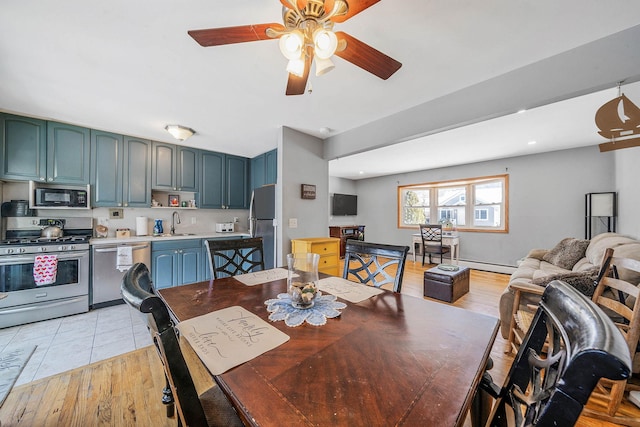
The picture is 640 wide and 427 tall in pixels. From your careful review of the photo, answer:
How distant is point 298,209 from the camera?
313 cm

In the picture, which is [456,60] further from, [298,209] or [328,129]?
[298,209]

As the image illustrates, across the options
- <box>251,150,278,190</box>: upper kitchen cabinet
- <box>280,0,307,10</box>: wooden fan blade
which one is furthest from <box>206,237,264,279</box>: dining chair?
<box>251,150,278,190</box>: upper kitchen cabinet

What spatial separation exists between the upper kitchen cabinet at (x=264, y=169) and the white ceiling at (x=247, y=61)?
703mm

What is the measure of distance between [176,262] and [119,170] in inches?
57.5

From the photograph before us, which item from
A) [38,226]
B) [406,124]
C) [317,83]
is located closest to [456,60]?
[406,124]

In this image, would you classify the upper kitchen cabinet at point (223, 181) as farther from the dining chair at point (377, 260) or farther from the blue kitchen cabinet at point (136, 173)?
the dining chair at point (377, 260)

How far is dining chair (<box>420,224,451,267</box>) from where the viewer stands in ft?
16.9

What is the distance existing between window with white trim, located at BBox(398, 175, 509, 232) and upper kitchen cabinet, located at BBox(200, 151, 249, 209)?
13.7ft

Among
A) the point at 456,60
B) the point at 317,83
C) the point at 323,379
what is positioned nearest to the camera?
the point at 323,379

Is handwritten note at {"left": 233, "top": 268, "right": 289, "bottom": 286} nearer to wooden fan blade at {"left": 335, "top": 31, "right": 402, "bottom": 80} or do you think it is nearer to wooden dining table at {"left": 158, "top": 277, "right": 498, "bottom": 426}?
wooden dining table at {"left": 158, "top": 277, "right": 498, "bottom": 426}

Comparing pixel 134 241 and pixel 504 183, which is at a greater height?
pixel 504 183

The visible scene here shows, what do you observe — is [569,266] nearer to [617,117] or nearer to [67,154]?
[617,117]

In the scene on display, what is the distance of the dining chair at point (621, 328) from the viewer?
1.41 metres

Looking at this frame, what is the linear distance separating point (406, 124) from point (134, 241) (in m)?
3.61
